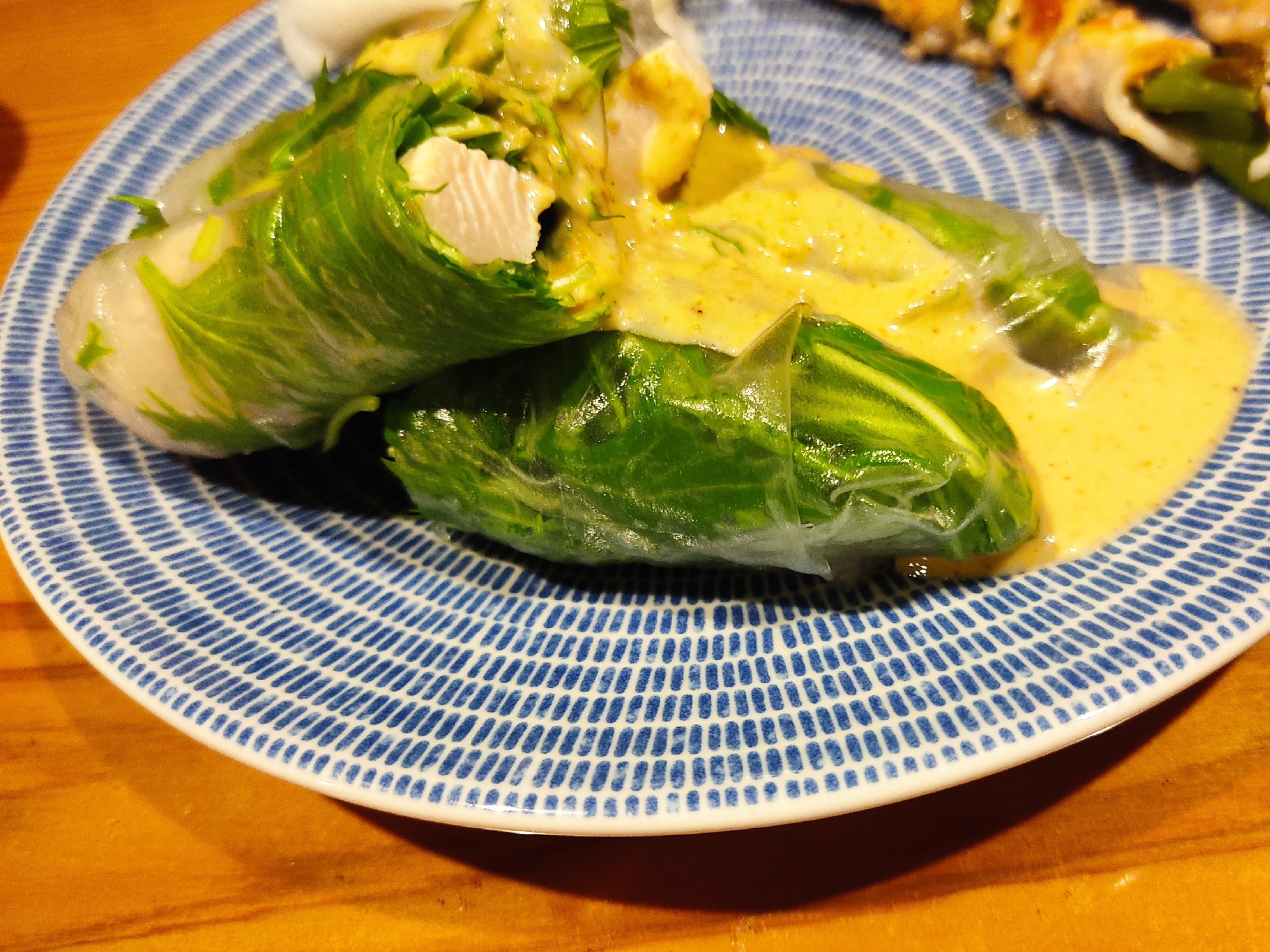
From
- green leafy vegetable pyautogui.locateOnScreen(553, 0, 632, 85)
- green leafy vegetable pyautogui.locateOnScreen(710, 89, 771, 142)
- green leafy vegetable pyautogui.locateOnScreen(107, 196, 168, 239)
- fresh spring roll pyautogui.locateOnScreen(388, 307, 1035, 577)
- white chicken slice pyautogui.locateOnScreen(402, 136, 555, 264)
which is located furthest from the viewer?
green leafy vegetable pyautogui.locateOnScreen(710, 89, 771, 142)

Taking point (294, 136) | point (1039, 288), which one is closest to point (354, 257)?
point (294, 136)

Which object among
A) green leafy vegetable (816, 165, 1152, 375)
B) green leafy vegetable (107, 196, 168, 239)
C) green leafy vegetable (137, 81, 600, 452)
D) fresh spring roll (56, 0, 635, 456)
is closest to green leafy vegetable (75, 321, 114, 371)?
fresh spring roll (56, 0, 635, 456)

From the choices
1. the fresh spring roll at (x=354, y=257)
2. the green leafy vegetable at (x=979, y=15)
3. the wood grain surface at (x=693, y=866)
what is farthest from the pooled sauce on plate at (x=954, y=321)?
the green leafy vegetable at (x=979, y=15)

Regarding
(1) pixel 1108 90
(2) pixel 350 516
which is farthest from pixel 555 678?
(1) pixel 1108 90

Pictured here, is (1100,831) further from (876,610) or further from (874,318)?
(874,318)

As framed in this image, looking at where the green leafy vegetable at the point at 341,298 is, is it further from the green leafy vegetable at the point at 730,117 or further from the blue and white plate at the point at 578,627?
the green leafy vegetable at the point at 730,117

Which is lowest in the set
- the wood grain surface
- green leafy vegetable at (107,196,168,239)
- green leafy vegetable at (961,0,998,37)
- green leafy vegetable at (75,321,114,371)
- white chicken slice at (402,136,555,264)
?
the wood grain surface

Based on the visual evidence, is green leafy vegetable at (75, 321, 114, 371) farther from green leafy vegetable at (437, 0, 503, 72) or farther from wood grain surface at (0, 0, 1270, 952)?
green leafy vegetable at (437, 0, 503, 72)
